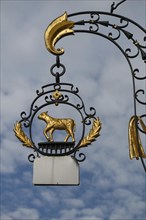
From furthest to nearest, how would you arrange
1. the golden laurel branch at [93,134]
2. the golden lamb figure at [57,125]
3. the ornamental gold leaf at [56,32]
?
the ornamental gold leaf at [56,32] → the golden lamb figure at [57,125] → the golden laurel branch at [93,134]

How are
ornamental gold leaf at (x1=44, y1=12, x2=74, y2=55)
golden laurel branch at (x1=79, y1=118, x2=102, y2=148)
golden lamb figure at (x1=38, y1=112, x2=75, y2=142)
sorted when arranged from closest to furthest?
golden laurel branch at (x1=79, y1=118, x2=102, y2=148) < golden lamb figure at (x1=38, y1=112, x2=75, y2=142) < ornamental gold leaf at (x1=44, y1=12, x2=74, y2=55)

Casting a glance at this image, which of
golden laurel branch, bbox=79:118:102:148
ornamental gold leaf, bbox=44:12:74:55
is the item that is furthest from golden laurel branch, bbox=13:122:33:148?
ornamental gold leaf, bbox=44:12:74:55

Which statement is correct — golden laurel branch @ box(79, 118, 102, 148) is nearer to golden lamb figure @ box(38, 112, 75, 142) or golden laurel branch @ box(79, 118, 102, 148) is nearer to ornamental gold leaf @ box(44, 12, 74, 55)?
golden lamb figure @ box(38, 112, 75, 142)

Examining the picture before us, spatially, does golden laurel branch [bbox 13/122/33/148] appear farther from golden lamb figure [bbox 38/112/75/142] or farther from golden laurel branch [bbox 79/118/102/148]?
golden laurel branch [bbox 79/118/102/148]

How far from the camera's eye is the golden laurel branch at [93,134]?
569 centimetres

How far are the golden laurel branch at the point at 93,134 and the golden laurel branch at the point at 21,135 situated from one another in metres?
0.57

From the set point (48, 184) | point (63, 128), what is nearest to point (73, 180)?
point (48, 184)

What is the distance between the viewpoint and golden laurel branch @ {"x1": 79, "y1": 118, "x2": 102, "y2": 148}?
18.7 ft

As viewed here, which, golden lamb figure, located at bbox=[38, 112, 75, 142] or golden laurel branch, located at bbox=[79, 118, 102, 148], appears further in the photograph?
golden lamb figure, located at bbox=[38, 112, 75, 142]

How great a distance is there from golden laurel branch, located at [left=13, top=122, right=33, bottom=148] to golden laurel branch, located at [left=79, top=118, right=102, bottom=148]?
1.86 ft

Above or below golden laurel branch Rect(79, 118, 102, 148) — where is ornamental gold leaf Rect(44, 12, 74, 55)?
above

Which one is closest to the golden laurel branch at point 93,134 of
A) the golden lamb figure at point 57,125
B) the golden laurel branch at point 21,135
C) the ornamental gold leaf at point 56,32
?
the golden lamb figure at point 57,125

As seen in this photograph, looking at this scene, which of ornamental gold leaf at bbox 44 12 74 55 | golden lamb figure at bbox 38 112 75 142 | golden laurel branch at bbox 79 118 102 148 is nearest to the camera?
golden laurel branch at bbox 79 118 102 148

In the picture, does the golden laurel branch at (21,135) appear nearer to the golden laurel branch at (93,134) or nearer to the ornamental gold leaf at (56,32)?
the golden laurel branch at (93,134)
